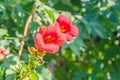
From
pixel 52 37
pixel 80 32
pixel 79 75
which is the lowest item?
pixel 79 75

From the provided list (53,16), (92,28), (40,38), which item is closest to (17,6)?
(53,16)

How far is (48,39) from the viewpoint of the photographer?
140 centimetres

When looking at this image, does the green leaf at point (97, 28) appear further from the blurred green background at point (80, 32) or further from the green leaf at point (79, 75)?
the green leaf at point (79, 75)

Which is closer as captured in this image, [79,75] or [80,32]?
[80,32]

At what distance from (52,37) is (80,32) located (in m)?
0.82

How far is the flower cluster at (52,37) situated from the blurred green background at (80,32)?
27cm

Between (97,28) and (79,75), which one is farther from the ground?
(97,28)

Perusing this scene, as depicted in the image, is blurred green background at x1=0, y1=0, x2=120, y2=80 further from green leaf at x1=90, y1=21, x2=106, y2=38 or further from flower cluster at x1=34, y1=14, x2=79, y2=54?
flower cluster at x1=34, y1=14, x2=79, y2=54

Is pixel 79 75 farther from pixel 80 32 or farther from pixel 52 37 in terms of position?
pixel 52 37

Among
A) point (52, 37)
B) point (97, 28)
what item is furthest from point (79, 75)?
point (52, 37)

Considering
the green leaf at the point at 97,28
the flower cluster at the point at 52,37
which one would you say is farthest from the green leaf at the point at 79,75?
the flower cluster at the point at 52,37

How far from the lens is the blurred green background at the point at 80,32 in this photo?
1.84 metres

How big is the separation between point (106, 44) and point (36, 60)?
4.57 feet

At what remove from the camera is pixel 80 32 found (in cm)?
221
